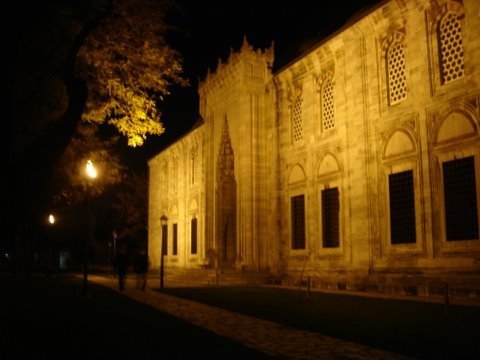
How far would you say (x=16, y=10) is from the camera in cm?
840

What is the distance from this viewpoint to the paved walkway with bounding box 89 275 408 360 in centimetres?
687

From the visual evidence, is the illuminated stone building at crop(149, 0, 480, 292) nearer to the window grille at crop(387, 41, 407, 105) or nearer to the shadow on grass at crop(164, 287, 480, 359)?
the window grille at crop(387, 41, 407, 105)

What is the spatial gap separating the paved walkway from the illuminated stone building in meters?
7.94

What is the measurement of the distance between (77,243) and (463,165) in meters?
53.9

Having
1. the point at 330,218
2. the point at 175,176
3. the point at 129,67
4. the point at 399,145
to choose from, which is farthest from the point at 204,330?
the point at 175,176

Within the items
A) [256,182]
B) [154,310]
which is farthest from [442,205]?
[256,182]

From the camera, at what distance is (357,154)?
67.9 feet

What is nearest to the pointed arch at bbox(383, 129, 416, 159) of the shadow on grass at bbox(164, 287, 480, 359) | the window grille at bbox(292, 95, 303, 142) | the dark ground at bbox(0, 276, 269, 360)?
the shadow on grass at bbox(164, 287, 480, 359)

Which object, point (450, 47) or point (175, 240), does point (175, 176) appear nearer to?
point (175, 240)

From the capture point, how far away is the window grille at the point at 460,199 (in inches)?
628

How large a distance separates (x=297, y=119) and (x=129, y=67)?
13701 mm

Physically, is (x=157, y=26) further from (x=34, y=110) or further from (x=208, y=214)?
(x=208, y=214)

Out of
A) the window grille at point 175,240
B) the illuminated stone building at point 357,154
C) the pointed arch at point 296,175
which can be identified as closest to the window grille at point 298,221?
the illuminated stone building at point 357,154

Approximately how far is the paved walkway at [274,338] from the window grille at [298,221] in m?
12.2
